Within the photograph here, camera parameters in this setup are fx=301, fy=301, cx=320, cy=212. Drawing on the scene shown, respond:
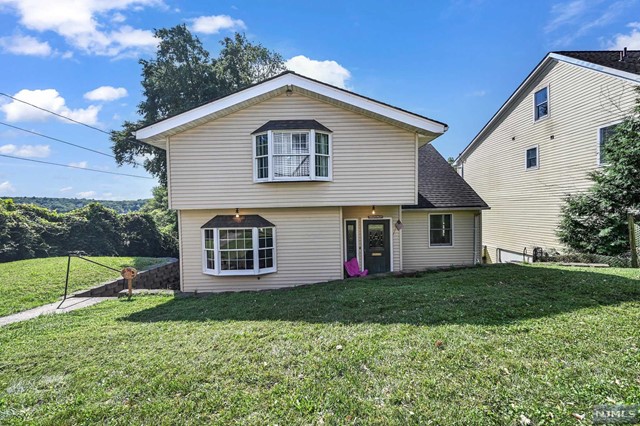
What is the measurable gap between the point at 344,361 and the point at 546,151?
50.5 ft

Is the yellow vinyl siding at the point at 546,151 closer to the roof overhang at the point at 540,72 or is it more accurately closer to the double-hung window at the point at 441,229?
the roof overhang at the point at 540,72

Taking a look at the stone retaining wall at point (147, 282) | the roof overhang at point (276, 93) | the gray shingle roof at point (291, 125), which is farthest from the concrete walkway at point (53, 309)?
the gray shingle roof at point (291, 125)

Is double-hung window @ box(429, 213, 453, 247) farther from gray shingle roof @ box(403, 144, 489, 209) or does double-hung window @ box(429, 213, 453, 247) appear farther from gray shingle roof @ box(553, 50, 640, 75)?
gray shingle roof @ box(553, 50, 640, 75)

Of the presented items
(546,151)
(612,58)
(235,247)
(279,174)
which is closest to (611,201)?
(546,151)

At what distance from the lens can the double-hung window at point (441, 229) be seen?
41.1ft

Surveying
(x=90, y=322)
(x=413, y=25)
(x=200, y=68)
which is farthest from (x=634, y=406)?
(x=200, y=68)

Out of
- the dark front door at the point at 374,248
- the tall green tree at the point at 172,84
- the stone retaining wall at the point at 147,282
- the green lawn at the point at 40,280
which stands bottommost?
the stone retaining wall at the point at 147,282

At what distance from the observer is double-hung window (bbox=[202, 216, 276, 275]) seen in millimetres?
9297

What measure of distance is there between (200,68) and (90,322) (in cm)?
2056

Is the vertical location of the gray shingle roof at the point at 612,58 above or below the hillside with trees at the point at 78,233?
above

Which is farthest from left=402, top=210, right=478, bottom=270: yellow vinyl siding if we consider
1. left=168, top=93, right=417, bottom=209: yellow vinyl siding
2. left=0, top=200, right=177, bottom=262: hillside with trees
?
left=0, top=200, right=177, bottom=262: hillside with trees

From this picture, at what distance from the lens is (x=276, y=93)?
925 cm

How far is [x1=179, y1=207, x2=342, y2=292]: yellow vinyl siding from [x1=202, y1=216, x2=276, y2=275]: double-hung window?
358mm

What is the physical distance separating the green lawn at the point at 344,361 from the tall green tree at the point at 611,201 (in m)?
5.67
